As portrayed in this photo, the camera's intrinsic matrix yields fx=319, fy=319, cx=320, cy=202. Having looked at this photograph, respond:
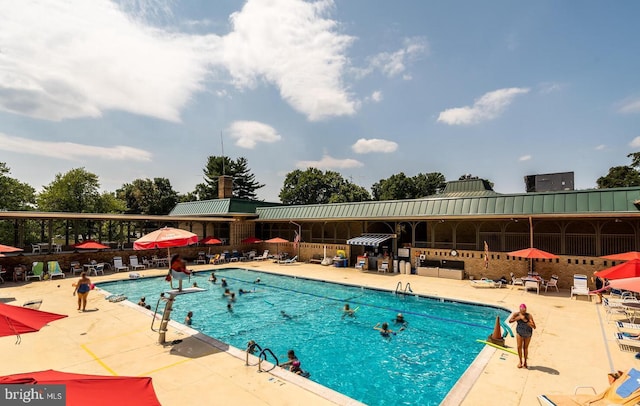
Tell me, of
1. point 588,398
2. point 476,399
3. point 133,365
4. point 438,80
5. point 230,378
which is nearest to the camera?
point 588,398

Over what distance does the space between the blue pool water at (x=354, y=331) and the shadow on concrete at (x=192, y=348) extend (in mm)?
1813

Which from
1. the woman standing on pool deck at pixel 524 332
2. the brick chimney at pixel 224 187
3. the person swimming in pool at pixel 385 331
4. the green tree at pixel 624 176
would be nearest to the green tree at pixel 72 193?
the brick chimney at pixel 224 187

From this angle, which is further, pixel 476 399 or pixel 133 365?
pixel 133 365

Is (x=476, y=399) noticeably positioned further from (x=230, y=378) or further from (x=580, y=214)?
(x=580, y=214)

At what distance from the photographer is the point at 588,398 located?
499cm

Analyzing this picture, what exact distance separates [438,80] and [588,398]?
52.5 feet

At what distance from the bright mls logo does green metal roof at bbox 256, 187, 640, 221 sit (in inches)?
717

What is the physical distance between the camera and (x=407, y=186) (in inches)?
2549

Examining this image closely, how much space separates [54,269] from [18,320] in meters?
17.5

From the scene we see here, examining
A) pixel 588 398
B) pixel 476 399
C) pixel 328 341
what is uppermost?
pixel 588 398

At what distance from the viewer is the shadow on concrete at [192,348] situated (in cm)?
789

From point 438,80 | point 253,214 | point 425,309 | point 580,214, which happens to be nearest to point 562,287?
point 580,214

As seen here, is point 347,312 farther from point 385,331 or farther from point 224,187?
point 224,187

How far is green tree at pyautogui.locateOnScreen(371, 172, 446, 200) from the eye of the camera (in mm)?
64188
